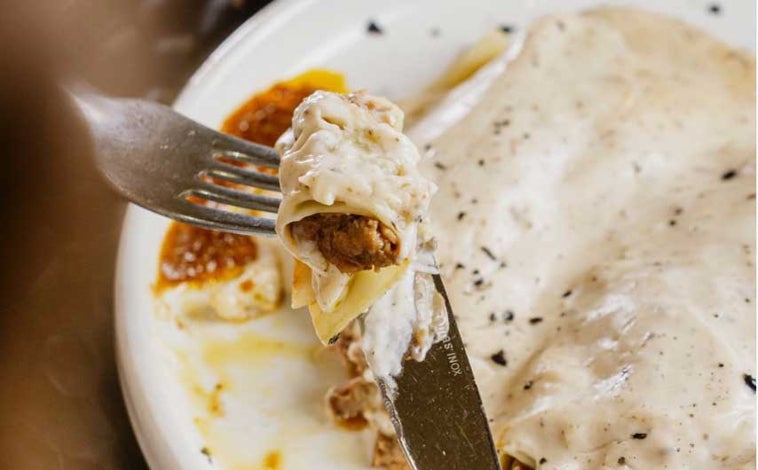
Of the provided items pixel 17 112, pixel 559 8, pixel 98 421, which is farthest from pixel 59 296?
pixel 559 8

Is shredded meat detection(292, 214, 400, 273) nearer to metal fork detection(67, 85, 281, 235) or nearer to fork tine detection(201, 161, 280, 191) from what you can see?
metal fork detection(67, 85, 281, 235)

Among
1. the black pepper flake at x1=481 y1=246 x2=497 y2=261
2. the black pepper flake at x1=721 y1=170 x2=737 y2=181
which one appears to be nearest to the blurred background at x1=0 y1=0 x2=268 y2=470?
the black pepper flake at x1=481 y1=246 x2=497 y2=261

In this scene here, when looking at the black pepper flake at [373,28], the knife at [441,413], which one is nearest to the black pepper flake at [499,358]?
the knife at [441,413]

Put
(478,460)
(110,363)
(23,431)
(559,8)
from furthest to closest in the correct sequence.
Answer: (559,8)
(110,363)
(23,431)
(478,460)

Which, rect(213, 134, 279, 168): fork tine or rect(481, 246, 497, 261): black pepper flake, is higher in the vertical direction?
rect(213, 134, 279, 168): fork tine

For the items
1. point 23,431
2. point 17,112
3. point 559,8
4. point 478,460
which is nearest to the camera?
point 478,460

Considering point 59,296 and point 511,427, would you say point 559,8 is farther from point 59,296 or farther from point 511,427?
point 59,296

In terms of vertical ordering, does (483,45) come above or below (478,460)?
above
